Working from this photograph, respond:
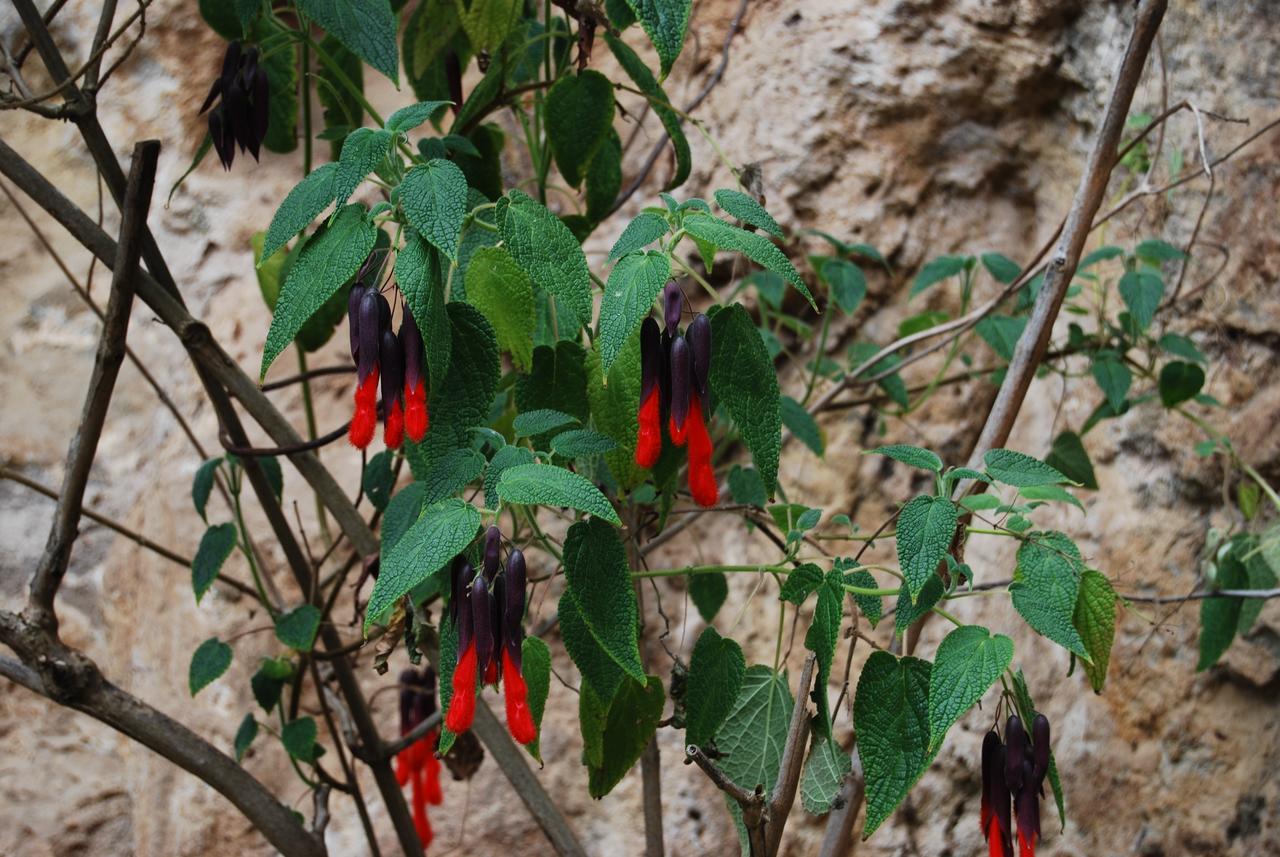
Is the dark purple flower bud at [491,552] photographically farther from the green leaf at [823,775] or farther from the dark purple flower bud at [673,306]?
the green leaf at [823,775]

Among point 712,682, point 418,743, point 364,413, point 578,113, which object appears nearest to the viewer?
point 364,413

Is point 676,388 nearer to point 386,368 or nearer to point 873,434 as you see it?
point 386,368

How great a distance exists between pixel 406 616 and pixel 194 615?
930 mm

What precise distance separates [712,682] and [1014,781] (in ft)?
0.68

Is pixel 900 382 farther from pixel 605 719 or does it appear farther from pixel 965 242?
pixel 605 719

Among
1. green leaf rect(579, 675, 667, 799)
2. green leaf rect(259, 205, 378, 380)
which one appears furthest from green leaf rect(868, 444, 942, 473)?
green leaf rect(259, 205, 378, 380)

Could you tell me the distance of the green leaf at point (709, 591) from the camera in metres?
A: 1.13

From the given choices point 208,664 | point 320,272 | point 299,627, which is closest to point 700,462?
point 320,272

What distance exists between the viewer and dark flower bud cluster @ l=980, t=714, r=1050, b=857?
79 cm

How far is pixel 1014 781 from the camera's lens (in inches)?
31.4

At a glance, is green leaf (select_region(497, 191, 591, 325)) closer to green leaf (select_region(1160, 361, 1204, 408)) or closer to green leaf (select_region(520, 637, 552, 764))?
green leaf (select_region(520, 637, 552, 764))

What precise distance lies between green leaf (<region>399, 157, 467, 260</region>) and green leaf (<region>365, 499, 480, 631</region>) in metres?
0.14

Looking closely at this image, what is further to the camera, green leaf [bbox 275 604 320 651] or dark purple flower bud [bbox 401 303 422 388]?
green leaf [bbox 275 604 320 651]

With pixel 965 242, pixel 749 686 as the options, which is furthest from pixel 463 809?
pixel 965 242
